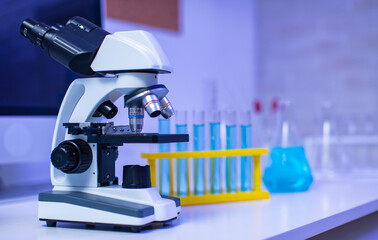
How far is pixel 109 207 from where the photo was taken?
766 mm

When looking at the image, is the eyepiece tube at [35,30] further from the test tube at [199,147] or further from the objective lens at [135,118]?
the test tube at [199,147]

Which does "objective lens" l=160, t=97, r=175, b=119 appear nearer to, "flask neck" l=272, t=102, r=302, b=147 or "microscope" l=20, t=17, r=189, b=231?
"microscope" l=20, t=17, r=189, b=231

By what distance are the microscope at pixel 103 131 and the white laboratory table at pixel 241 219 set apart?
30 mm

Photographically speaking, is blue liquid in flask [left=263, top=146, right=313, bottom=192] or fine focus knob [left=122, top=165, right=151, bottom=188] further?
blue liquid in flask [left=263, top=146, right=313, bottom=192]

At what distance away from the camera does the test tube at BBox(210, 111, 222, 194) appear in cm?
108

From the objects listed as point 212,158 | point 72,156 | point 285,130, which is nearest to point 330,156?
point 285,130

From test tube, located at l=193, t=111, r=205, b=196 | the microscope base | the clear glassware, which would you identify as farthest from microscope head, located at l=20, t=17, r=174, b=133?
the clear glassware

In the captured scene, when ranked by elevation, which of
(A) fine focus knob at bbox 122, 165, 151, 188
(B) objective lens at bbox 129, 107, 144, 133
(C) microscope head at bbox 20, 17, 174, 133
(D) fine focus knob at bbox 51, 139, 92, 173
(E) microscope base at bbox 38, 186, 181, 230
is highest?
(C) microscope head at bbox 20, 17, 174, 133

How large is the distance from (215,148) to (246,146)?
89 millimetres

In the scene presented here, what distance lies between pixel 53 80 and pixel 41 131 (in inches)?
6.5

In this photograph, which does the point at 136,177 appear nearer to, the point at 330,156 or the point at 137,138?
the point at 137,138

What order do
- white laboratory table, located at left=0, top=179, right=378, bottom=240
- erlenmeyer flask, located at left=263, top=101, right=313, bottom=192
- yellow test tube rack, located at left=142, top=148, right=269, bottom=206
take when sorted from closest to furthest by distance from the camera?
white laboratory table, located at left=0, top=179, right=378, bottom=240 → yellow test tube rack, located at left=142, top=148, right=269, bottom=206 → erlenmeyer flask, located at left=263, top=101, right=313, bottom=192

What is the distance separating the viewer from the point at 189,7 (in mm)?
2143

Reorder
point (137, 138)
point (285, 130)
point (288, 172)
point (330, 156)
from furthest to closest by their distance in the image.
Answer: point (330, 156) → point (285, 130) → point (288, 172) → point (137, 138)
